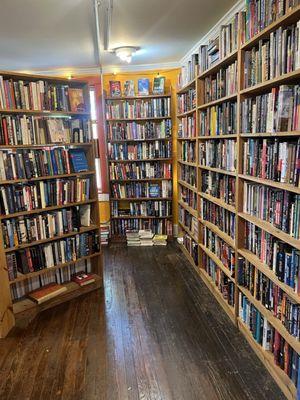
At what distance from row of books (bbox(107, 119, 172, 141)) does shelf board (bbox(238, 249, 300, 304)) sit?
2481 millimetres

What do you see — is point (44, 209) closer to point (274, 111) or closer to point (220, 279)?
point (220, 279)

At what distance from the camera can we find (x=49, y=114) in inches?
111

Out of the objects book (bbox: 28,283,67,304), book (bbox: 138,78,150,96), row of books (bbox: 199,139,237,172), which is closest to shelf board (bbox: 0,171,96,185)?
book (bbox: 28,283,67,304)

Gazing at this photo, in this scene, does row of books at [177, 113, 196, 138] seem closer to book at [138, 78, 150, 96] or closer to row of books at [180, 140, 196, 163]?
row of books at [180, 140, 196, 163]

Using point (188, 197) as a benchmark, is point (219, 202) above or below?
above

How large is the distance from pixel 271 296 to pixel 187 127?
94.0 inches

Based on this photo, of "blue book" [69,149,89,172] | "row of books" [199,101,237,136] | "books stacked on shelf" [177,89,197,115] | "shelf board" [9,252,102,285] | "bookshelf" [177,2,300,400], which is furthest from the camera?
"books stacked on shelf" [177,89,197,115]

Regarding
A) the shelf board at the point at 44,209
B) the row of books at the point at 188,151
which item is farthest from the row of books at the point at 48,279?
the row of books at the point at 188,151

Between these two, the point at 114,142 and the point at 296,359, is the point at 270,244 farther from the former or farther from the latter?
the point at 114,142

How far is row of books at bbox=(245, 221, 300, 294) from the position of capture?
1.65 m

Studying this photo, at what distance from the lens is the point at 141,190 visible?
4500 millimetres

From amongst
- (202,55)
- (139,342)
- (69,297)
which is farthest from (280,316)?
(202,55)

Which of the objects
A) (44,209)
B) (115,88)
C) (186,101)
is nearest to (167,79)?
(115,88)

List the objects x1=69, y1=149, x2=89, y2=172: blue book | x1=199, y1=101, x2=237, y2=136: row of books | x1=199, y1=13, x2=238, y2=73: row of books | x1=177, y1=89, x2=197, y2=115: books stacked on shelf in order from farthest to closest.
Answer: x1=177, y1=89, x2=197, y2=115: books stacked on shelf → x1=69, y1=149, x2=89, y2=172: blue book → x1=199, y1=101, x2=237, y2=136: row of books → x1=199, y1=13, x2=238, y2=73: row of books
